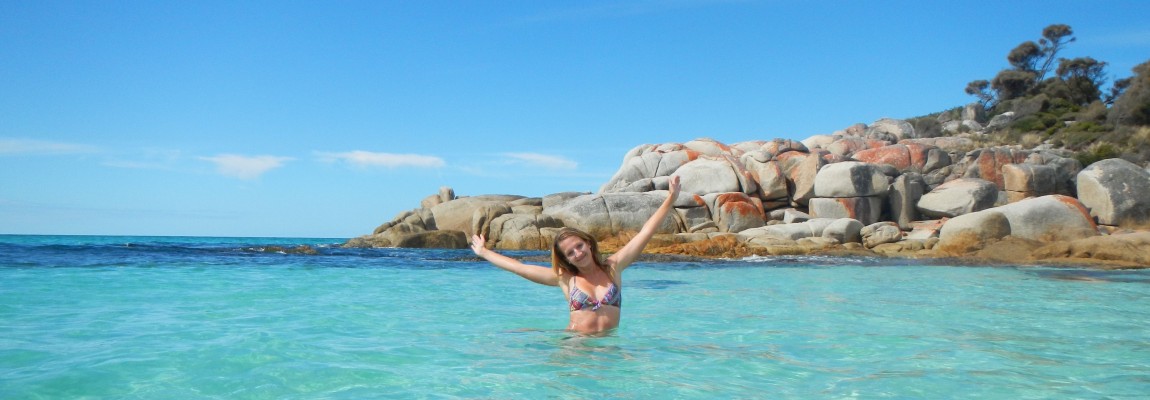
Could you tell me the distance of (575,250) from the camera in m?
5.62

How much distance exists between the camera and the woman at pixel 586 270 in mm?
5688

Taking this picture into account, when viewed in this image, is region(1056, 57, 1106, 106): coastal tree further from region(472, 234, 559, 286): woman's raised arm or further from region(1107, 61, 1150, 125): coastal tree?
region(472, 234, 559, 286): woman's raised arm

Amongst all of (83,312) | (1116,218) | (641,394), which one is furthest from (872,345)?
(1116,218)

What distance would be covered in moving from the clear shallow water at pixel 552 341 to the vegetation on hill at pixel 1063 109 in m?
29.7

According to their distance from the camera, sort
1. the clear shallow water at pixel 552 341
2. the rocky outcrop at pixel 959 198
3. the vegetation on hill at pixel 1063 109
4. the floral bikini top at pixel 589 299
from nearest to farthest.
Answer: the clear shallow water at pixel 552 341
the floral bikini top at pixel 589 299
the rocky outcrop at pixel 959 198
the vegetation on hill at pixel 1063 109

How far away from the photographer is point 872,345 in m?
5.98

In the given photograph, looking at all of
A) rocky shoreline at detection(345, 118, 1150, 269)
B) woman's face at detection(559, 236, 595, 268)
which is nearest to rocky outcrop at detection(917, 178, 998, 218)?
rocky shoreline at detection(345, 118, 1150, 269)

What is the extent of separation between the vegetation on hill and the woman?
110 feet

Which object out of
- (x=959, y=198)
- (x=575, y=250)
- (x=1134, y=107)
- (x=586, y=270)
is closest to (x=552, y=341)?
(x=586, y=270)

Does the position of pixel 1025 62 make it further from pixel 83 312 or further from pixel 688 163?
pixel 83 312

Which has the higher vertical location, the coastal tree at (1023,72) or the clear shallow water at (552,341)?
the coastal tree at (1023,72)

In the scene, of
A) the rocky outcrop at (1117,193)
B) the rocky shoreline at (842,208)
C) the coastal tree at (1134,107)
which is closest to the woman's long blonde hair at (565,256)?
the rocky shoreline at (842,208)

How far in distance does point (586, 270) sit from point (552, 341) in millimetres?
578

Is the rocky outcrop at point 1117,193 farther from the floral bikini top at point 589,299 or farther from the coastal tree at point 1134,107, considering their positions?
the floral bikini top at point 589,299
